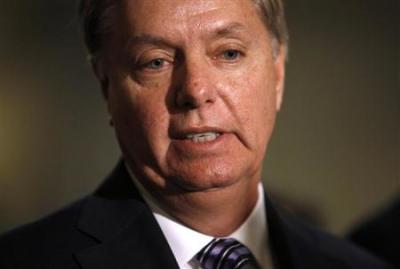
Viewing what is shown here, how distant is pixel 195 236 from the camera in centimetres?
140

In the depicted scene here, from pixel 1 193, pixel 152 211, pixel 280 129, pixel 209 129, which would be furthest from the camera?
pixel 280 129

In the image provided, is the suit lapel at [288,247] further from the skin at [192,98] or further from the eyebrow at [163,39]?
the eyebrow at [163,39]

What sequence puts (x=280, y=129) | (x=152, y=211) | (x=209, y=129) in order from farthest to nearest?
(x=280, y=129) < (x=152, y=211) < (x=209, y=129)

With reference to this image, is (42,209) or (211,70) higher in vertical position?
(211,70)

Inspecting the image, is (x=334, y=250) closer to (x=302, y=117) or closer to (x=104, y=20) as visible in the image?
(x=104, y=20)

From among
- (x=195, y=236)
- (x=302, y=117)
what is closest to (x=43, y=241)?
(x=195, y=236)

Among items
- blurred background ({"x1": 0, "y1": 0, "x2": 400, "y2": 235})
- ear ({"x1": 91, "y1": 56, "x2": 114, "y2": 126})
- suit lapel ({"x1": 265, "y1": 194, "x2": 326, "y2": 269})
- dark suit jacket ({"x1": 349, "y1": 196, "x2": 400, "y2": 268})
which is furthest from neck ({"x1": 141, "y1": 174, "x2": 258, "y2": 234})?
blurred background ({"x1": 0, "y1": 0, "x2": 400, "y2": 235})

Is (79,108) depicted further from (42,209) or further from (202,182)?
(202,182)

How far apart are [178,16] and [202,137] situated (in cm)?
23

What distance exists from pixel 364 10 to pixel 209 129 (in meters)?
1.73

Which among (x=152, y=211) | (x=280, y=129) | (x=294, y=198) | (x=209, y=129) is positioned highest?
(x=209, y=129)

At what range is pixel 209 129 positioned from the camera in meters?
1.31

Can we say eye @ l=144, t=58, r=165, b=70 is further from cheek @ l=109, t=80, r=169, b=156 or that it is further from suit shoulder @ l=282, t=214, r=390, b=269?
suit shoulder @ l=282, t=214, r=390, b=269

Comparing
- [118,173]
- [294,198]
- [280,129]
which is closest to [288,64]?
[280,129]
